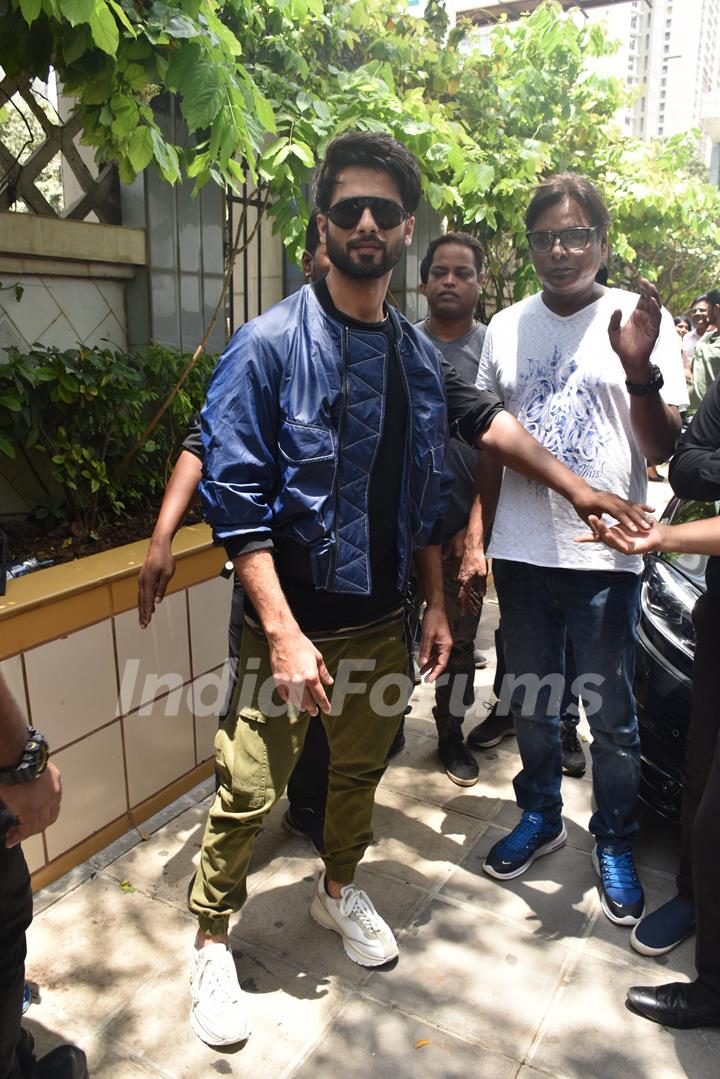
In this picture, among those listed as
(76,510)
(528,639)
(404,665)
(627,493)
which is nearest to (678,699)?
(528,639)

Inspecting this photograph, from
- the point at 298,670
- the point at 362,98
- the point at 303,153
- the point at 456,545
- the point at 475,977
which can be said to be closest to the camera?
the point at 298,670

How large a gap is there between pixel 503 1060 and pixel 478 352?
2.37 m

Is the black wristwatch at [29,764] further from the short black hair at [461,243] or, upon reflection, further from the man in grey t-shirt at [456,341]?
the short black hair at [461,243]

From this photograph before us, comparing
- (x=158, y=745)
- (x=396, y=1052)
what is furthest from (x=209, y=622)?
(x=396, y=1052)

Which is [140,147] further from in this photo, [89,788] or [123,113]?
[89,788]

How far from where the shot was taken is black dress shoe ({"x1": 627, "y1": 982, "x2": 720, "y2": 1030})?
7.20ft

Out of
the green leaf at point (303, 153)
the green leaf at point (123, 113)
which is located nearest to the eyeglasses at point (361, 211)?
the green leaf at point (123, 113)

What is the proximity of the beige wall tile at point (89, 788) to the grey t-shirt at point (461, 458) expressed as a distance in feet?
4.80

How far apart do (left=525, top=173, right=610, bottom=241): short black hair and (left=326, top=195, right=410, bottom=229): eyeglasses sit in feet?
2.24

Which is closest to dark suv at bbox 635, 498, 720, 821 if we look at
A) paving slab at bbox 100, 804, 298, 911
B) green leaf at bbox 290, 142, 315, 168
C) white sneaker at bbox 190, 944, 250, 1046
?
paving slab at bbox 100, 804, 298, 911

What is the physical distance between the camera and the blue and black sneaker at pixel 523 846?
285cm

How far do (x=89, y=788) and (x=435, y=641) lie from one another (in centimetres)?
129

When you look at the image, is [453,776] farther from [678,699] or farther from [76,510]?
[76,510]

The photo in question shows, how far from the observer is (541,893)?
2.79 m
